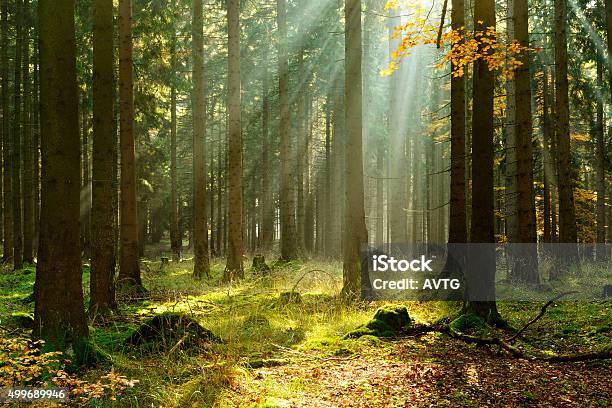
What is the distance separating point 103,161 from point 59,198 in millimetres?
3053

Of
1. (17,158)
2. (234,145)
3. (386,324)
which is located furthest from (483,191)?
(17,158)

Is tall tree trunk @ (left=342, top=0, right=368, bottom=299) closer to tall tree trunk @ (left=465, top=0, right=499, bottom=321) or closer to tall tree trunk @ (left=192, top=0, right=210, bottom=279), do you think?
tall tree trunk @ (left=465, top=0, right=499, bottom=321)

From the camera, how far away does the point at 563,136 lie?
49.2ft

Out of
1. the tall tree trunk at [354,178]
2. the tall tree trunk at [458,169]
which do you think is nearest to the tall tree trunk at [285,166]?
the tall tree trunk at [458,169]

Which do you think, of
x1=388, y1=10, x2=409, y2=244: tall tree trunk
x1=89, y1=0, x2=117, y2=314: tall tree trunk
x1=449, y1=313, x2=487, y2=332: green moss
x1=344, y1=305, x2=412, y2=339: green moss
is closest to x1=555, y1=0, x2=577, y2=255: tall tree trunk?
x1=388, y1=10, x2=409, y2=244: tall tree trunk

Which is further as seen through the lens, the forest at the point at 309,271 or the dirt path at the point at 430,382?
the forest at the point at 309,271

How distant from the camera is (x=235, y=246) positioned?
1445cm

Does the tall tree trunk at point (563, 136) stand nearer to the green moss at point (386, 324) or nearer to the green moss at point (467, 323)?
the green moss at point (467, 323)

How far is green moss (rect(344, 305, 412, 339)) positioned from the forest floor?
0.25 m

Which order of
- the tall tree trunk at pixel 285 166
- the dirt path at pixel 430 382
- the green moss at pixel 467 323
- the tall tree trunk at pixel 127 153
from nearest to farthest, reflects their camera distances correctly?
the dirt path at pixel 430 382, the green moss at pixel 467 323, the tall tree trunk at pixel 127 153, the tall tree trunk at pixel 285 166

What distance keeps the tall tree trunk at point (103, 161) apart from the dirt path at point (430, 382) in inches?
172

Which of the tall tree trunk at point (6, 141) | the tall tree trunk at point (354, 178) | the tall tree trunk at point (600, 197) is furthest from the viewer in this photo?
the tall tree trunk at point (600, 197)

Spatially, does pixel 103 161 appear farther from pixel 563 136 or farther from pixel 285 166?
pixel 563 136

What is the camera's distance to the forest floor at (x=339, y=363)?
16.5ft
